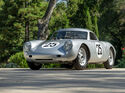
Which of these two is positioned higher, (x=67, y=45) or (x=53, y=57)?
(x=67, y=45)

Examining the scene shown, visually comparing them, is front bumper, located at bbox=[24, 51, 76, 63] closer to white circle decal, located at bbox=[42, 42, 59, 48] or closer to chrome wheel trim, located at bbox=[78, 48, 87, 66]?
white circle decal, located at bbox=[42, 42, 59, 48]

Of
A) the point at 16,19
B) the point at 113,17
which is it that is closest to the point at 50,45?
the point at 16,19

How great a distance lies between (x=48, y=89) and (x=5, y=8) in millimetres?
41583

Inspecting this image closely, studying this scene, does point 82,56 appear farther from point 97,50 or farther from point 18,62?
point 18,62

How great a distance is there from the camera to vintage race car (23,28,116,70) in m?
13.5

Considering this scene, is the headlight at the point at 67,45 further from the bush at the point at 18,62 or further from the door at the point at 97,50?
the bush at the point at 18,62

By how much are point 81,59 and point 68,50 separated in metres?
0.85

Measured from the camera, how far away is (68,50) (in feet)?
44.2

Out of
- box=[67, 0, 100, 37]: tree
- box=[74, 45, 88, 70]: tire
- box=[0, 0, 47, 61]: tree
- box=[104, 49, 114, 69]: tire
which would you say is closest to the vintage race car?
box=[74, 45, 88, 70]: tire

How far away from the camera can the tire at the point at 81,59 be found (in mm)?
13727

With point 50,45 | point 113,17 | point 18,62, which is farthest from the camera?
point 113,17

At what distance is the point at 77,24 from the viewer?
37.9 metres

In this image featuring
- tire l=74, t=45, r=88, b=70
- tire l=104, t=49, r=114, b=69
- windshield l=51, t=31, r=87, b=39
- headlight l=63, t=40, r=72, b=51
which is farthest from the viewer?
tire l=104, t=49, r=114, b=69

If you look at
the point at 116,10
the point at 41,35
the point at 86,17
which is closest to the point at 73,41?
the point at 41,35
